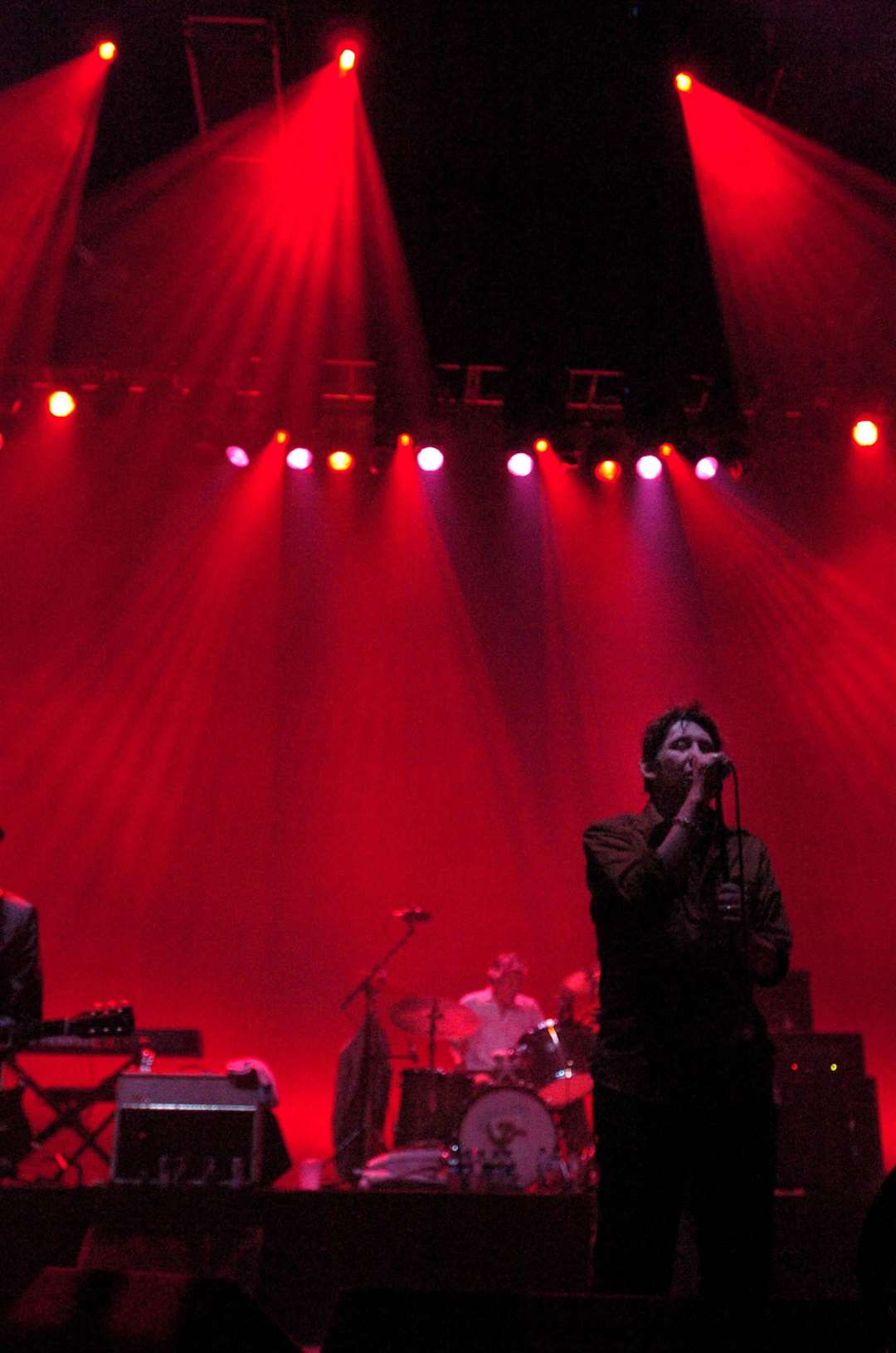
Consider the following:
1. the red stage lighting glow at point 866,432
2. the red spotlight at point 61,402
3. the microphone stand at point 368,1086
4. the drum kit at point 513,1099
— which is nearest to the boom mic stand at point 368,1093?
the microphone stand at point 368,1086

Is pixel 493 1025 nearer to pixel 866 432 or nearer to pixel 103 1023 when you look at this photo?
pixel 103 1023

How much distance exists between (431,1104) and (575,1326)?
246 inches

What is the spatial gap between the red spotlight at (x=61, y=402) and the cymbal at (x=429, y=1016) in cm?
529

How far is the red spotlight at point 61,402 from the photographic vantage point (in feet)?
29.6

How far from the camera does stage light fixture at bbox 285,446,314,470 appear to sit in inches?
364

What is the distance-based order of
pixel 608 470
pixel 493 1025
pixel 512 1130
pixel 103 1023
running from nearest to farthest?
pixel 103 1023, pixel 512 1130, pixel 493 1025, pixel 608 470

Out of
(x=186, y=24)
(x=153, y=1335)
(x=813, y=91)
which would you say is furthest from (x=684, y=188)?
(x=153, y=1335)

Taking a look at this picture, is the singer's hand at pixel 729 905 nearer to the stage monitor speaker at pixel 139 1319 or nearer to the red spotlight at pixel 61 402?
the stage monitor speaker at pixel 139 1319

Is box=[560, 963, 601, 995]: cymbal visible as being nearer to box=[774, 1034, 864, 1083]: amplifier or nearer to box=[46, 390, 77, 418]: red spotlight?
box=[774, 1034, 864, 1083]: amplifier

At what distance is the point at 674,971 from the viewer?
7.95 feet

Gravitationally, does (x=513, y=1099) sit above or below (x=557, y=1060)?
below

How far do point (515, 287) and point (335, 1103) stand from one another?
5.17 metres

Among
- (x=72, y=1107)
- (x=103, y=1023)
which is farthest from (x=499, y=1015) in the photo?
Result: (x=103, y=1023)

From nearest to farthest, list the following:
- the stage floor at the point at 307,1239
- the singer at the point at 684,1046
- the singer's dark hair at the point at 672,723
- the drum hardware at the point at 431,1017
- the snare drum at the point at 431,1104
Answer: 1. the singer at the point at 684,1046
2. the singer's dark hair at the point at 672,723
3. the stage floor at the point at 307,1239
4. the snare drum at the point at 431,1104
5. the drum hardware at the point at 431,1017
